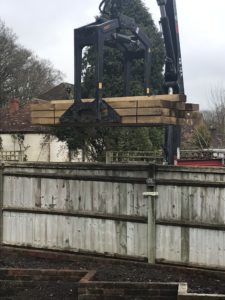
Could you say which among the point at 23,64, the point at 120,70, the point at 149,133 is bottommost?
the point at 149,133

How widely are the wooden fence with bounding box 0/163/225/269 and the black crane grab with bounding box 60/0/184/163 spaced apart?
1.37 metres

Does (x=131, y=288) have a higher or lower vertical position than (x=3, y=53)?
lower

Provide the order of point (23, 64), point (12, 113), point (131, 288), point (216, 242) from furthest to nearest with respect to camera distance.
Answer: point (23, 64), point (12, 113), point (216, 242), point (131, 288)

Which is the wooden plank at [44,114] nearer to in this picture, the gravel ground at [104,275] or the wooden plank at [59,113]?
the wooden plank at [59,113]

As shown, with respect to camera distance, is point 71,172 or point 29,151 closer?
point 71,172

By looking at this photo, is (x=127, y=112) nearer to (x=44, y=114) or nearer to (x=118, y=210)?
(x=44, y=114)

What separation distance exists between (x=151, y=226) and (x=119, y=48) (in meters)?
3.06

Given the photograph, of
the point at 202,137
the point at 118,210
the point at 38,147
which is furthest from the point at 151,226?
the point at 38,147

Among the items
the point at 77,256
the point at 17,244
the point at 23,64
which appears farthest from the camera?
the point at 23,64

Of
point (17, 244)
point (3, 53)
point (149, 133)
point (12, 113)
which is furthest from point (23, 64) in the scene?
point (17, 244)

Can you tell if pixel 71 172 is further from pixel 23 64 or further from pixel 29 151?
pixel 23 64

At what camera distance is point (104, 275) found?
712 centimetres

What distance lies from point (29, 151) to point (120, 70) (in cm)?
1356

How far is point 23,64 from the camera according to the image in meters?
54.3
